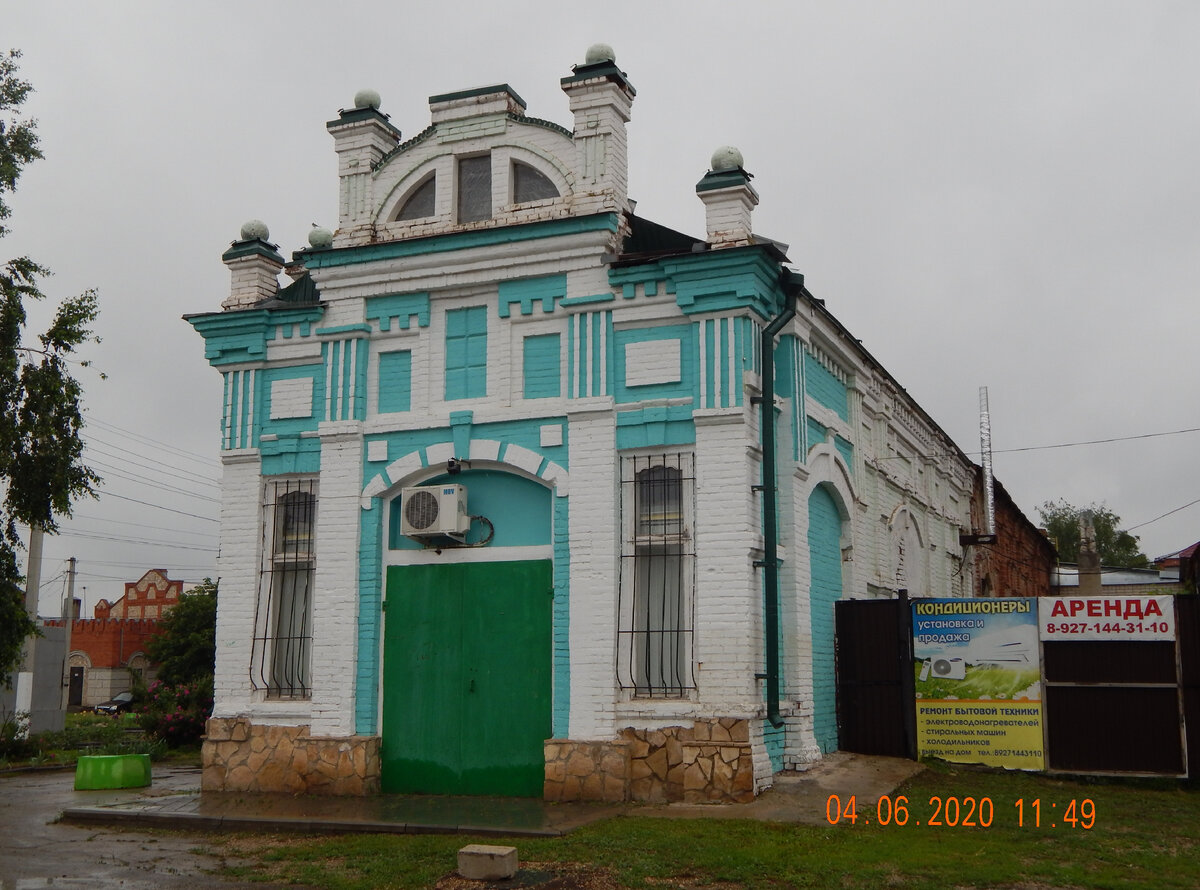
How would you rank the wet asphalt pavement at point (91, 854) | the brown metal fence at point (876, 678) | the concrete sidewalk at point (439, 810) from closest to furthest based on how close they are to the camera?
the wet asphalt pavement at point (91, 854) < the concrete sidewalk at point (439, 810) < the brown metal fence at point (876, 678)

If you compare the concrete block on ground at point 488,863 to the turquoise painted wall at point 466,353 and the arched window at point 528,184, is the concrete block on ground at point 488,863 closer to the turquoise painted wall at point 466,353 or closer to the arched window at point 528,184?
the turquoise painted wall at point 466,353

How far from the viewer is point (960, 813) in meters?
10.9

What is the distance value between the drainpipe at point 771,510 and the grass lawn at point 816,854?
179 cm

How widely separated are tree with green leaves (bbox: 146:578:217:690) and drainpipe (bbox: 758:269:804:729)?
14.8 meters

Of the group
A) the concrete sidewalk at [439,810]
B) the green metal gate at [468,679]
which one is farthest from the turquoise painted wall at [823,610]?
the green metal gate at [468,679]

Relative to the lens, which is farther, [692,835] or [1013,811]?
[1013,811]

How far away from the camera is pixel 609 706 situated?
12.3m

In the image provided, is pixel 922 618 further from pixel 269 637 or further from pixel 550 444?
pixel 269 637

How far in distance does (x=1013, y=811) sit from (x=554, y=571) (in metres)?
5.03

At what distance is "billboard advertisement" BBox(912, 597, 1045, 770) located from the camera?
44.6 ft

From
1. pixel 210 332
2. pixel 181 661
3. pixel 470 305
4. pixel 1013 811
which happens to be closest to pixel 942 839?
pixel 1013 811

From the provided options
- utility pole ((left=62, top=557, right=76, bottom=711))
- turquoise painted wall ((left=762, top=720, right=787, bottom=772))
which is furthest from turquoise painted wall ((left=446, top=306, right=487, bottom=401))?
utility pole ((left=62, top=557, right=76, bottom=711))

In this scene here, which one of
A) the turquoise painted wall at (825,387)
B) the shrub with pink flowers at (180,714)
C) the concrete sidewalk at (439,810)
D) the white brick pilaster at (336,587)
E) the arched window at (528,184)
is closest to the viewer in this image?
the concrete sidewalk at (439,810)

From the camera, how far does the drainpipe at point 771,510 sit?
12430 millimetres
